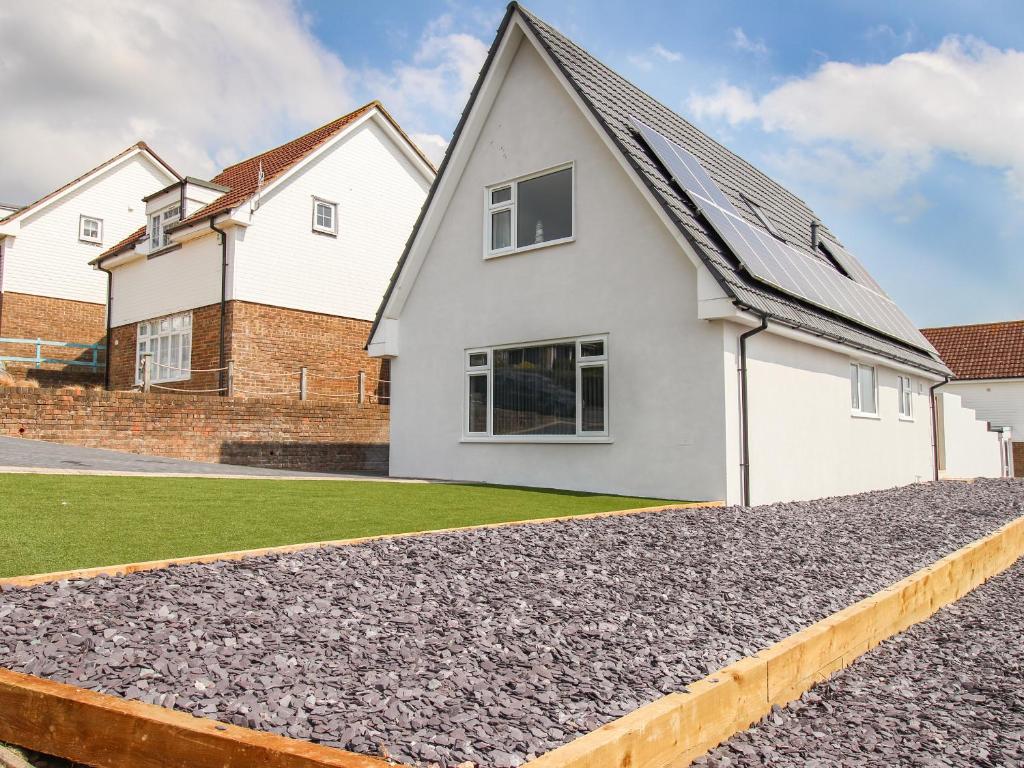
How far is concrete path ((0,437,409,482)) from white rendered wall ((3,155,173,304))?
15.5m

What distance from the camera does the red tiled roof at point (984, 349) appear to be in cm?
3681

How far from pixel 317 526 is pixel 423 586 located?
8.21 ft

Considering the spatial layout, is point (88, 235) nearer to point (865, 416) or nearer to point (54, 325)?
point (54, 325)

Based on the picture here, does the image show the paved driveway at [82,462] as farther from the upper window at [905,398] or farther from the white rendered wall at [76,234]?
the white rendered wall at [76,234]

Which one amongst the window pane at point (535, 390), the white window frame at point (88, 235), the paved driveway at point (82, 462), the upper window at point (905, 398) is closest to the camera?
the paved driveway at point (82, 462)

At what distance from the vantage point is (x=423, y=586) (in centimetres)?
485

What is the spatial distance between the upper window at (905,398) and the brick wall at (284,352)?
1321cm

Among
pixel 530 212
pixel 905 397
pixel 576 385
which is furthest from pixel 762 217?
pixel 905 397

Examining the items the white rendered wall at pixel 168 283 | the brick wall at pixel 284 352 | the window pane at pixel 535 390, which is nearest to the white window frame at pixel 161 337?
the white rendered wall at pixel 168 283

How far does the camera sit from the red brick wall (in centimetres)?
2541

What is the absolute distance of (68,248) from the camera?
89.9 feet

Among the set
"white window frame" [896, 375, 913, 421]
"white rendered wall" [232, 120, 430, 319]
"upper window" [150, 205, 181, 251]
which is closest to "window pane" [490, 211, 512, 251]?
"white rendered wall" [232, 120, 430, 319]

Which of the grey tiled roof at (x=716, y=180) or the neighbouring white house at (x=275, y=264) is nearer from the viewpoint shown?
the grey tiled roof at (x=716, y=180)

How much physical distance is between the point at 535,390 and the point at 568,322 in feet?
3.95
